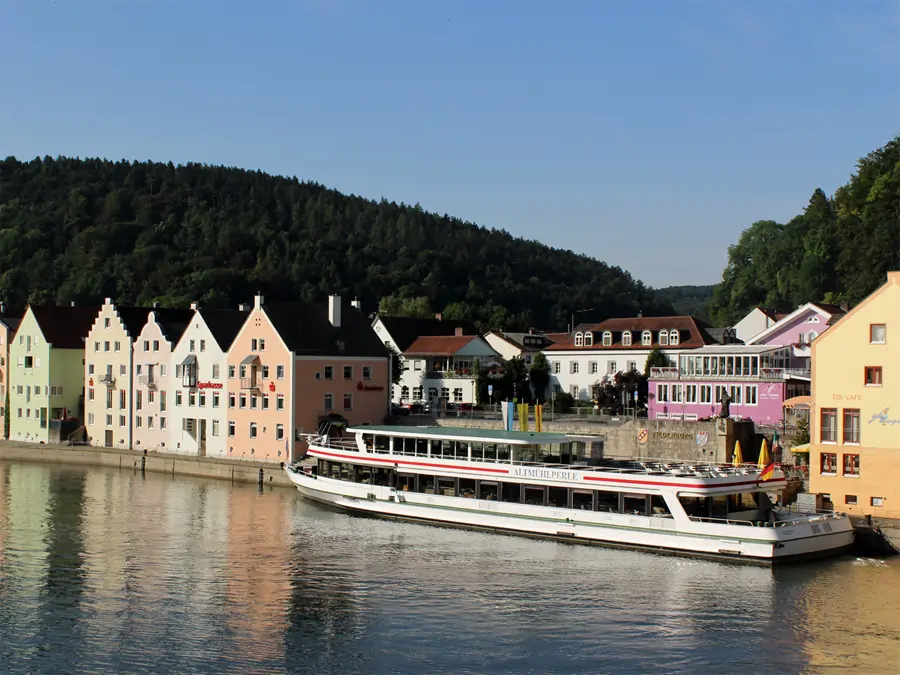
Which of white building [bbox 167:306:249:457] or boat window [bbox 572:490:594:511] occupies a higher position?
white building [bbox 167:306:249:457]

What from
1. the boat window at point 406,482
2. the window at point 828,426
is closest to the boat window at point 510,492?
the boat window at point 406,482

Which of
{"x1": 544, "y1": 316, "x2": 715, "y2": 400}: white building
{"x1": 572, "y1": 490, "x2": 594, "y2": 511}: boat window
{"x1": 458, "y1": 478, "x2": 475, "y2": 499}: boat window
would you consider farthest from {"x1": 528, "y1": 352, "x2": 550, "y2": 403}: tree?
{"x1": 572, "y1": 490, "x2": 594, "y2": 511}: boat window

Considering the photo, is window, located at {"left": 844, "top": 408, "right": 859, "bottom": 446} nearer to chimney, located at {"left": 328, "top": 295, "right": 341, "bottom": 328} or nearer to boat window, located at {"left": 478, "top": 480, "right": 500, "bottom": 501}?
boat window, located at {"left": 478, "top": 480, "right": 500, "bottom": 501}

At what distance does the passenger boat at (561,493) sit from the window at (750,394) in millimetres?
9515

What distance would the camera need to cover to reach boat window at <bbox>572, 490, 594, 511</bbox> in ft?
150

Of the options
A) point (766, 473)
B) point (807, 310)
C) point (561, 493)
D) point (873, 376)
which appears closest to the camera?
point (766, 473)

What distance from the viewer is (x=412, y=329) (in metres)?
103

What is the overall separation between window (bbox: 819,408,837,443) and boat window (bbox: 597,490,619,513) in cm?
898

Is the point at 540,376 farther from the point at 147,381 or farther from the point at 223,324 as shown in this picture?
the point at 147,381

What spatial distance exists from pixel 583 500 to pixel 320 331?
28749mm

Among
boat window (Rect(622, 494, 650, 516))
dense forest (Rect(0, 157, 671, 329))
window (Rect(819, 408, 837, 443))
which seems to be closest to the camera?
boat window (Rect(622, 494, 650, 516))

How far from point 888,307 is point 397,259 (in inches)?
5345

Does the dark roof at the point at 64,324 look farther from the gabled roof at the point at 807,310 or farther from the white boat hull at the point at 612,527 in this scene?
the gabled roof at the point at 807,310

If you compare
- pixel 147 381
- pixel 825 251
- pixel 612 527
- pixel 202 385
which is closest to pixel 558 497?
pixel 612 527
